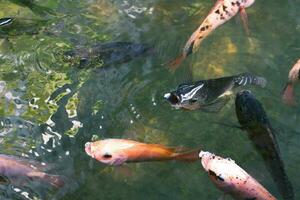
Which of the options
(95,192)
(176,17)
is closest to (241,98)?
(95,192)

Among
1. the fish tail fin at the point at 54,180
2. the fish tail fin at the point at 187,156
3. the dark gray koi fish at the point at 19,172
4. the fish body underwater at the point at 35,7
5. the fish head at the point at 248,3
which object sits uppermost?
the fish head at the point at 248,3

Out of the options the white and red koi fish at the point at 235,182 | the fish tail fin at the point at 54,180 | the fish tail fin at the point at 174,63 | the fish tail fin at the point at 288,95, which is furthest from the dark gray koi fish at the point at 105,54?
the white and red koi fish at the point at 235,182

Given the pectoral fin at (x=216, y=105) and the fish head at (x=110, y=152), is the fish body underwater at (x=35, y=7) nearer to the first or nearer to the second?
the pectoral fin at (x=216, y=105)

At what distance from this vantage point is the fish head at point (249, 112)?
441 cm

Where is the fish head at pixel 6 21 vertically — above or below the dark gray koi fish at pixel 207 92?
below

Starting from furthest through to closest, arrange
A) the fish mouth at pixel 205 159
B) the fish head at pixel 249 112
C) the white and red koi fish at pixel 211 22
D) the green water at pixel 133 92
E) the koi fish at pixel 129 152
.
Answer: the white and red koi fish at pixel 211 22 < the green water at pixel 133 92 < the fish head at pixel 249 112 < the koi fish at pixel 129 152 < the fish mouth at pixel 205 159

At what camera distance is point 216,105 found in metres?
4.85

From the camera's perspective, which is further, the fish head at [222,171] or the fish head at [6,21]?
the fish head at [6,21]

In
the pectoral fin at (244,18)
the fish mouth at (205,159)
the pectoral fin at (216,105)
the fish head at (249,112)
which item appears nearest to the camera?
the fish mouth at (205,159)

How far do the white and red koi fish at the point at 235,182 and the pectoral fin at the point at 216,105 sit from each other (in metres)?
0.93

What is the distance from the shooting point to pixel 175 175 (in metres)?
4.56

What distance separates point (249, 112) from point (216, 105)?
456mm

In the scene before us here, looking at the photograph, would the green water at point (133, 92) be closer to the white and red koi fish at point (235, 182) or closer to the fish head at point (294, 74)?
the fish head at point (294, 74)

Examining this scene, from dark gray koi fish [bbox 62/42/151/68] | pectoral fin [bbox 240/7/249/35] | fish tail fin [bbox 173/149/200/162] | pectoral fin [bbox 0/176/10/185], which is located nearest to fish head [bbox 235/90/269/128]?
fish tail fin [bbox 173/149/200/162]
